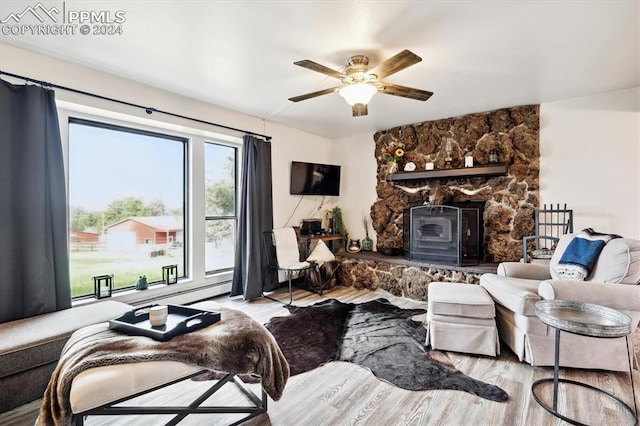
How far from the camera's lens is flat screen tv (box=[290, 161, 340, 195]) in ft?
15.6

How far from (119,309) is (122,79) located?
217 centimetres

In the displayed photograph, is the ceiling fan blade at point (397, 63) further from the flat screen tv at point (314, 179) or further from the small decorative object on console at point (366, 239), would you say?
the small decorative object on console at point (366, 239)

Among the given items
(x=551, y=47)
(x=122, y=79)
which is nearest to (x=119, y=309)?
(x=122, y=79)

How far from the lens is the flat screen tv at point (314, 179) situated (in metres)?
4.74

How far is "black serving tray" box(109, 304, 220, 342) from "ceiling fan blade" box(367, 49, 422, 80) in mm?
2033

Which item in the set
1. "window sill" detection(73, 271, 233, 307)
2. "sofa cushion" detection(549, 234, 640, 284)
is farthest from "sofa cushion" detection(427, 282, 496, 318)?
"window sill" detection(73, 271, 233, 307)

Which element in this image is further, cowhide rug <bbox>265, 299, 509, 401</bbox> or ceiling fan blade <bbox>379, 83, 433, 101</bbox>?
ceiling fan blade <bbox>379, 83, 433, 101</bbox>

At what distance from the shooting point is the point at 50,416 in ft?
4.14

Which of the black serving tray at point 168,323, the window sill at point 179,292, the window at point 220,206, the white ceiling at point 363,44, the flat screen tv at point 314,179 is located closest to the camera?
the black serving tray at point 168,323

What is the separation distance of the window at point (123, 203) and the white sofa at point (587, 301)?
3647 mm

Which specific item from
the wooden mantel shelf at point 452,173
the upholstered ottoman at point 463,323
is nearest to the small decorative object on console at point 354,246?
the wooden mantel shelf at point 452,173

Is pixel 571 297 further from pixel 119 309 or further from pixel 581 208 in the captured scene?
pixel 119 309

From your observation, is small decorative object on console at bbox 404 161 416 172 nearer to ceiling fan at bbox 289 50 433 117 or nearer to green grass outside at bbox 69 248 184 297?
ceiling fan at bbox 289 50 433 117

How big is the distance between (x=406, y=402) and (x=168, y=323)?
1544 mm
